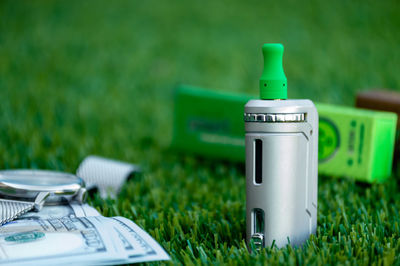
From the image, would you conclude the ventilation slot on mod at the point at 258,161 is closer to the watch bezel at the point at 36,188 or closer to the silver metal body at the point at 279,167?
the silver metal body at the point at 279,167

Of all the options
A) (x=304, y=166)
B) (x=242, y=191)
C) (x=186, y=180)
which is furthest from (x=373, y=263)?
(x=186, y=180)

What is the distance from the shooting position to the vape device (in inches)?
53.5

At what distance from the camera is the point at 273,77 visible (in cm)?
140

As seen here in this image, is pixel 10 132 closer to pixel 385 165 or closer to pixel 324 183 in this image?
pixel 324 183

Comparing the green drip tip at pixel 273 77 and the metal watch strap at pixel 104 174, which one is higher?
the green drip tip at pixel 273 77

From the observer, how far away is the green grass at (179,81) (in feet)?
5.28

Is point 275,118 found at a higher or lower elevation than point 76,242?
higher

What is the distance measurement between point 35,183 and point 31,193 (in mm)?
121

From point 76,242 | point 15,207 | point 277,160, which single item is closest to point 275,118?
Result: point 277,160

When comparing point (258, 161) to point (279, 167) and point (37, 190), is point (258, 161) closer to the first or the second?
point (279, 167)

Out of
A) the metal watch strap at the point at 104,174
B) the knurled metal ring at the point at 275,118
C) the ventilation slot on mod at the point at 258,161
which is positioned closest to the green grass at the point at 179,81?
the metal watch strap at the point at 104,174

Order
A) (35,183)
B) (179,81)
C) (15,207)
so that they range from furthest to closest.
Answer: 1. (179,81)
2. (35,183)
3. (15,207)

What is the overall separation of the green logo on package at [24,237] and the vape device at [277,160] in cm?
59

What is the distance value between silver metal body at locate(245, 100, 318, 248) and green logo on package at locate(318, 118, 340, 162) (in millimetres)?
834
